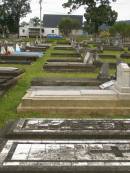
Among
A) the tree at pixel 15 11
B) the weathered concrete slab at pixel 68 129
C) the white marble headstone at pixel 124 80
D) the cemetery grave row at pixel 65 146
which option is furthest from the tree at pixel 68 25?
the cemetery grave row at pixel 65 146

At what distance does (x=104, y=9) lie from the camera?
22.9 meters

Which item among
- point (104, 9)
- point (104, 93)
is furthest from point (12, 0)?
point (104, 93)

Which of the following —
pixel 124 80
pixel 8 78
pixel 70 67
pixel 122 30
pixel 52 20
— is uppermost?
pixel 52 20

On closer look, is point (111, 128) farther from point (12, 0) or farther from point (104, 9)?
point (12, 0)

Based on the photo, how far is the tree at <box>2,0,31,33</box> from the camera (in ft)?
218

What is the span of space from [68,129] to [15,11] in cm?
6874

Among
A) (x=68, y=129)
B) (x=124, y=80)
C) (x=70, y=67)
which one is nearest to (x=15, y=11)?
(x=70, y=67)

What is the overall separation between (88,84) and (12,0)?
60.5 metres

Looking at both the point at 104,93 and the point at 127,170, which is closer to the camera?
the point at 127,170

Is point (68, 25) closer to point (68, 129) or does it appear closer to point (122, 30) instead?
point (122, 30)

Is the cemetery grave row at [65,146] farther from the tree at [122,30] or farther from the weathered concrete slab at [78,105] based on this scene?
the tree at [122,30]

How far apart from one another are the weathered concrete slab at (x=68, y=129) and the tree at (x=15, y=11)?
56.7 metres

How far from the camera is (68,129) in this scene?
753cm

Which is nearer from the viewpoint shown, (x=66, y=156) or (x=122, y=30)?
(x=66, y=156)
